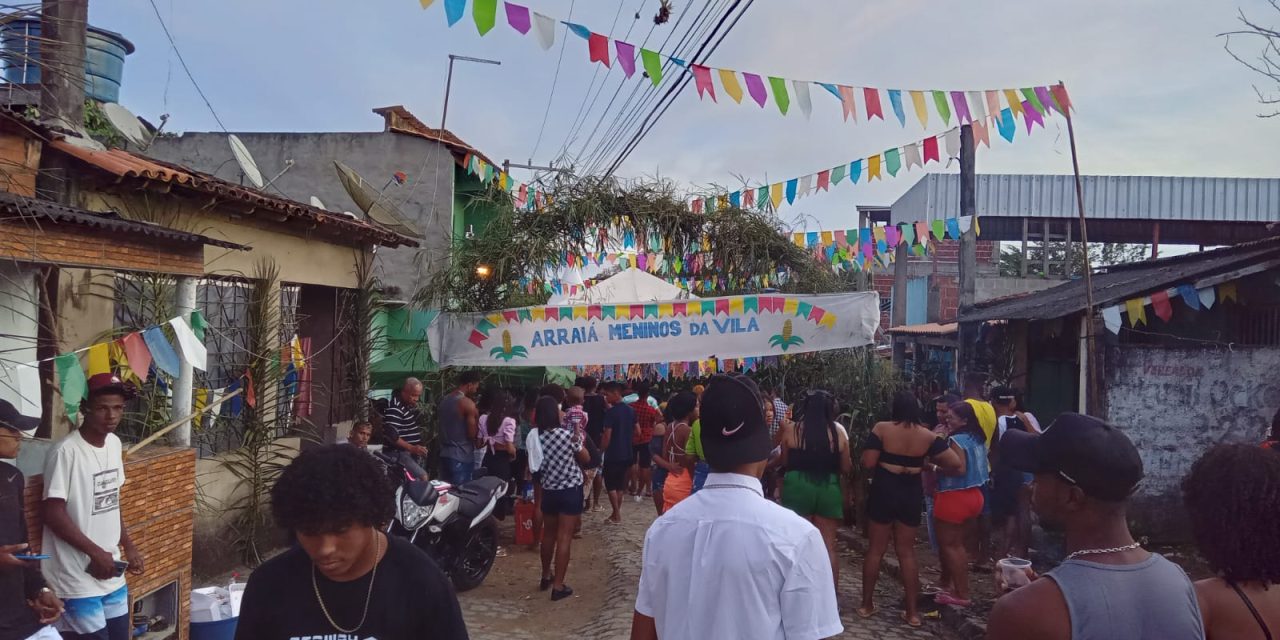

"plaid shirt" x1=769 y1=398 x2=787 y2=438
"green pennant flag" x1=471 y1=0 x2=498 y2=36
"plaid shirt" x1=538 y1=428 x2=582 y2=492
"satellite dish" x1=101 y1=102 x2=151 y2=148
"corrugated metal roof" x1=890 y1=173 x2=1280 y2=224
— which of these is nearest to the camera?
"green pennant flag" x1=471 y1=0 x2=498 y2=36

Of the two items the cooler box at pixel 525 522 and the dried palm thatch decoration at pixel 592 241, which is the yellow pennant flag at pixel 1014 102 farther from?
the cooler box at pixel 525 522

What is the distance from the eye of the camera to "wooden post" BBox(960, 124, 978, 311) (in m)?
12.1

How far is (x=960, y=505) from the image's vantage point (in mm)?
6582

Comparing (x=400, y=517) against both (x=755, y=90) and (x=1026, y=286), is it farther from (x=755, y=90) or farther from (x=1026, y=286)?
(x=1026, y=286)

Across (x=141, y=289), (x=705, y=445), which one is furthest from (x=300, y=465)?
(x=141, y=289)

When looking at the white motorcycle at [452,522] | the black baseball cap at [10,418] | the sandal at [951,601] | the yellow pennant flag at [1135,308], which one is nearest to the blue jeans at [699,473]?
the white motorcycle at [452,522]

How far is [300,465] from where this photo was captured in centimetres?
244

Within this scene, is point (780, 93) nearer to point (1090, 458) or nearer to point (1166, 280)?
point (1166, 280)

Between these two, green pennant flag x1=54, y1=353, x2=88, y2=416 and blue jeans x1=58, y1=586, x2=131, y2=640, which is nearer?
blue jeans x1=58, y1=586, x2=131, y2=640

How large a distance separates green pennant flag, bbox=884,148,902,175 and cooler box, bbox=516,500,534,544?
18.3 feet

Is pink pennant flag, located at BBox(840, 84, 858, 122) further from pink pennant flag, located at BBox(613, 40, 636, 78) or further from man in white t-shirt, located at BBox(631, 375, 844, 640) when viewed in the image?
man in white t-shirt, located at BBox(631, 375, 844, 640)

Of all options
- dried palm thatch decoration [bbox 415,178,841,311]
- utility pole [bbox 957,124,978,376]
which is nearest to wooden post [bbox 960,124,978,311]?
utility pole [bbox 957,124,978,376]

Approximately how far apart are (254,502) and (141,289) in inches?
87.8

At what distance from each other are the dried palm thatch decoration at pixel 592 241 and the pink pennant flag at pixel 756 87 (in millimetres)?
4238
